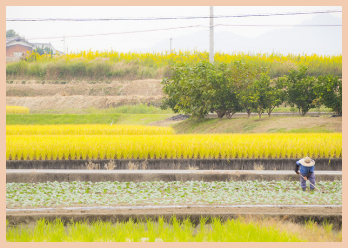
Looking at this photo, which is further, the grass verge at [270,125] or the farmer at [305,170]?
the grass verge at [270,125]

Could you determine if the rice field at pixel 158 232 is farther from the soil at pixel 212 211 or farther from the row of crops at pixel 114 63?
the row of crops at pixel 114 63

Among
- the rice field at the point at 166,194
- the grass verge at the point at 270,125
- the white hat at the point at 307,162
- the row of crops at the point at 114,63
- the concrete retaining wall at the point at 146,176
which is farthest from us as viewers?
the row of crops at the point at 114,63

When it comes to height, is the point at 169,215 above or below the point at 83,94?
below

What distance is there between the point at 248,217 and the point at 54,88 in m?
36.5

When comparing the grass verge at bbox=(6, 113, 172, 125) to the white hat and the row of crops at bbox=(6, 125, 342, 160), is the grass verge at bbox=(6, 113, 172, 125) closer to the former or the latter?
the row of crops at bbox=(6, 125, 342, 160)

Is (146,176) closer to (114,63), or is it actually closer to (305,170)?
(305,170)

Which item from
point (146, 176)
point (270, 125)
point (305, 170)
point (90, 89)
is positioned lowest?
point (146, 176)

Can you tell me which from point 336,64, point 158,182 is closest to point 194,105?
point 158,182

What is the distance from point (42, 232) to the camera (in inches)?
200

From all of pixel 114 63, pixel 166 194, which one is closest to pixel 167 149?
pixel 166 194

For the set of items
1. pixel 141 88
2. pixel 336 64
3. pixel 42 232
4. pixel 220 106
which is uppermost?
pixel 336 64

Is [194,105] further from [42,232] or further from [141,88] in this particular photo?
[42,232]

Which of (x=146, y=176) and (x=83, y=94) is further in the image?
(x=83, y=94)

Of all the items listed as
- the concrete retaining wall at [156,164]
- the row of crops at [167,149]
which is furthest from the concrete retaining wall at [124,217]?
the row of crops at [167,149]
